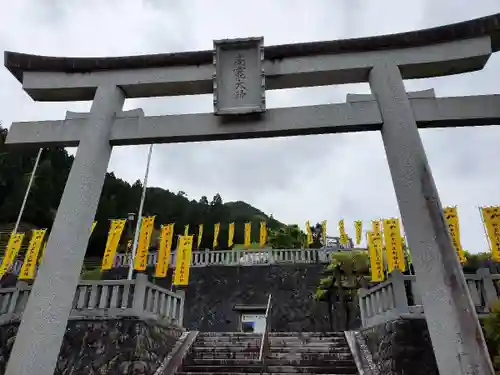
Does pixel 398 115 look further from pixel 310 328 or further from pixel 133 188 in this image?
pixel 133 188

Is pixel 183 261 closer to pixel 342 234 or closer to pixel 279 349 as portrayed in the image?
pixel 279 349

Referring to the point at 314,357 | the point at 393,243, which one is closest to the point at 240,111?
the point at 314,357

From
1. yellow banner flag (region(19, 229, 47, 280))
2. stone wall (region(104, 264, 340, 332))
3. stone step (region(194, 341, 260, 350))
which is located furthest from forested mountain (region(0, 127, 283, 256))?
stone step (region(194, 341, 260, 350))

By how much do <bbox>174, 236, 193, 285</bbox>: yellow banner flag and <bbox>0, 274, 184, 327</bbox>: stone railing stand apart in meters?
6.85

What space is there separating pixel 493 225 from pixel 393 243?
2.95 metres

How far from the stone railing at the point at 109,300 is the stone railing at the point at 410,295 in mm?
4206

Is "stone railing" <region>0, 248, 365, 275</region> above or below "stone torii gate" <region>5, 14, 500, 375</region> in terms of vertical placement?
above

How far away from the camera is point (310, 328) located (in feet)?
52.0

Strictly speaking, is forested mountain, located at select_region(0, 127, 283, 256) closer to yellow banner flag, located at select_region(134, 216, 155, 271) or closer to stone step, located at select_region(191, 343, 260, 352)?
yellow banner flag, located at select_region(134, 216, 155, 271)

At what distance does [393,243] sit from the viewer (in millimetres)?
12750

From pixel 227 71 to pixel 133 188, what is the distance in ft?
95.9

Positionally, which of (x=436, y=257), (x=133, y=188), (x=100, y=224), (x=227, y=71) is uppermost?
(x=133, y=188)

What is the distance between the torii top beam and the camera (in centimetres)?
551

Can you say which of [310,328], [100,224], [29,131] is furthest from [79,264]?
[100,224]
